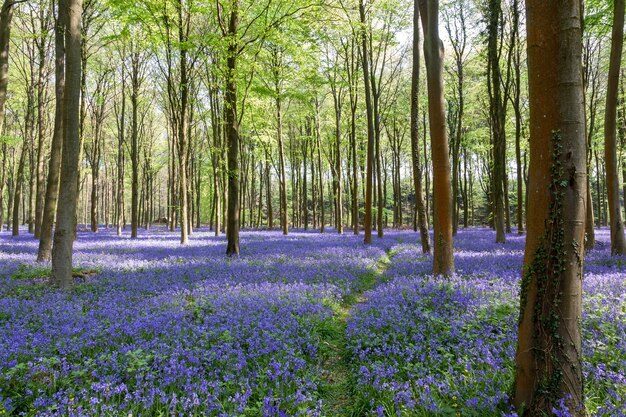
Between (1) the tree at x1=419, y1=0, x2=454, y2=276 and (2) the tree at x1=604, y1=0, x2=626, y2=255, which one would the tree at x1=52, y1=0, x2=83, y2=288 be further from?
(2) the tree at x1=604, y1=0, x2=626, y2=255

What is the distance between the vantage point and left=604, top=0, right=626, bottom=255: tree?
10797mm

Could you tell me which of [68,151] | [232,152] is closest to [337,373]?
[68,151]

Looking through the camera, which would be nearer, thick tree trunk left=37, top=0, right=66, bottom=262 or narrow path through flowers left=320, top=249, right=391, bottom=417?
narrow path through flowers left=320, top=249, right=391, bottom=417

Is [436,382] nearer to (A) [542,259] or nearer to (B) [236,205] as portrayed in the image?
(A) [542,259]

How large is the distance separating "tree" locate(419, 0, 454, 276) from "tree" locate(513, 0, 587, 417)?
6.27m

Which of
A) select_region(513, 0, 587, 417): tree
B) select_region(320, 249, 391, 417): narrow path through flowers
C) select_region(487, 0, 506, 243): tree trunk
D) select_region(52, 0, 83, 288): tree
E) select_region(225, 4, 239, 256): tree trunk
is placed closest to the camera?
select_region(513, 0, 587, 417): tree

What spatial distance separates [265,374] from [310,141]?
4142 cm

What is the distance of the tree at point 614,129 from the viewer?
425 inches

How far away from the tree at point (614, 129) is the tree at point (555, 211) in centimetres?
1131

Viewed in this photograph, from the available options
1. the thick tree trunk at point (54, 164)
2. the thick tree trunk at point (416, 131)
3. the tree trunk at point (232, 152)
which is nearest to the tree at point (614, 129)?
the thick tree trunk at point (416, 131)

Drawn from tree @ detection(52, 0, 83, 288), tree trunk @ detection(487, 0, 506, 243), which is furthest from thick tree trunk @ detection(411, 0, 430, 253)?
tree @ detection(52, 0, 83, 288)

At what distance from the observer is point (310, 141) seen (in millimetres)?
44438

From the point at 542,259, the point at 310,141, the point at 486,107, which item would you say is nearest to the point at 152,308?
the point at 542,259

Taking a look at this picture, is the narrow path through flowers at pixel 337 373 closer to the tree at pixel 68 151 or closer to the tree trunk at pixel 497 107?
the tree at pixel 68 151
